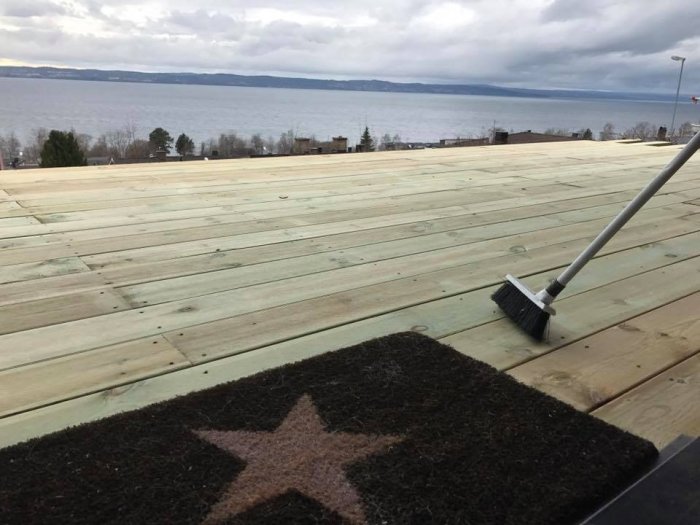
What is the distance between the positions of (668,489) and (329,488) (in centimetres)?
52

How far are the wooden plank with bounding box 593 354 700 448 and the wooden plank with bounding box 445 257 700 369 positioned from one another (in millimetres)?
240

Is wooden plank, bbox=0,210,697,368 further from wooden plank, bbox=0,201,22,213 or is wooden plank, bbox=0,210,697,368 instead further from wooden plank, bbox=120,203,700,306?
wooden plank, bbox=0,201,22,213

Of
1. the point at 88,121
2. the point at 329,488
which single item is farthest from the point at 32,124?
the point at 329,488

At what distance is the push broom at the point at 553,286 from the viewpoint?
1326 mm

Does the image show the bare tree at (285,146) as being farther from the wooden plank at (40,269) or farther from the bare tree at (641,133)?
the wooden plank at (40,269)

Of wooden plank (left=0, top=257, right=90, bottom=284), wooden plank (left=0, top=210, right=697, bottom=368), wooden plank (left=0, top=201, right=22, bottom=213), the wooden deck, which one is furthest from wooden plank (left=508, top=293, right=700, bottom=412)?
wooden plank (left=0, top=201, right=22, bottom=213)

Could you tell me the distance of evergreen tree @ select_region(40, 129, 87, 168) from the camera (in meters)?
14.7

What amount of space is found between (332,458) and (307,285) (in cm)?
86

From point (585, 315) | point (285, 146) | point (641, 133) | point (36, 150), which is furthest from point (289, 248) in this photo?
point (36, 150)

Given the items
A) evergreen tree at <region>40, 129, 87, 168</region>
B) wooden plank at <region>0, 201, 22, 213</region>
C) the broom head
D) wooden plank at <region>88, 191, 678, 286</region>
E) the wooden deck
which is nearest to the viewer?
the wooden deck

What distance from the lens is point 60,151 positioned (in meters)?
15.3

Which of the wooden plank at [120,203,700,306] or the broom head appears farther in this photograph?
the wooden plank at [120,203,700,306]

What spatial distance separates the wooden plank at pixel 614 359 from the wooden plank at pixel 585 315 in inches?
1.4

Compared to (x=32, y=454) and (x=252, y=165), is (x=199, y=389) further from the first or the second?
(x=252, y=165)
